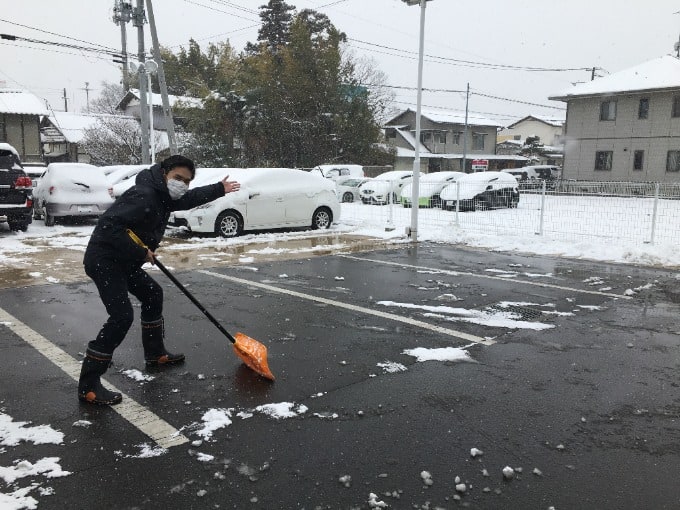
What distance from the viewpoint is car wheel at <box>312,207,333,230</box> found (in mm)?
13242

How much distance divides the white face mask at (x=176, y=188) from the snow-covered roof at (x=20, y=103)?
33467 mm

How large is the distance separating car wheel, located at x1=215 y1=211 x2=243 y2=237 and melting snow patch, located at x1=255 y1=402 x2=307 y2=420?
828cm

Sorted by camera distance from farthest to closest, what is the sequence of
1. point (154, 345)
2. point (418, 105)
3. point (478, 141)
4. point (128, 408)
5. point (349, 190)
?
point (478, 141), point (349, 190), point (418, 105), point (154, 345), point (128, 408)

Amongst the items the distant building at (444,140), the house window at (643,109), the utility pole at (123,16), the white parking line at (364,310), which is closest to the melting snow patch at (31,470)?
the white parking line at (364,310)

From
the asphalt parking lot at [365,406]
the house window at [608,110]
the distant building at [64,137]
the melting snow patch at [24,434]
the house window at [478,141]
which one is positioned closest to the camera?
the asphalt parking lot at [365,406]

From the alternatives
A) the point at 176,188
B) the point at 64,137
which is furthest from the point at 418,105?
the point at 64,137

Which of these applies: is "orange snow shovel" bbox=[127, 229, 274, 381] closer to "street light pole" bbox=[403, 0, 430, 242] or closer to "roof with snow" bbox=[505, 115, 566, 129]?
"street light pole" bbox=[403, 0, 430, 242]

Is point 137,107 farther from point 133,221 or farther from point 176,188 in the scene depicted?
point 133,221

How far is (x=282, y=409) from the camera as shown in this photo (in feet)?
11.7

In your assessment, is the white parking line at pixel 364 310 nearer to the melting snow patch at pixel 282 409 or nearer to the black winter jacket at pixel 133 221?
the melting snow patch at pixel 282 409

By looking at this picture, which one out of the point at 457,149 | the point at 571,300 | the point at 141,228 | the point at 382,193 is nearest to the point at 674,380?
the point at 571,300

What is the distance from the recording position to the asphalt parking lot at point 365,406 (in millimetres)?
2693

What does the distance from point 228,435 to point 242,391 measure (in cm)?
67

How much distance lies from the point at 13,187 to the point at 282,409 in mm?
9809
